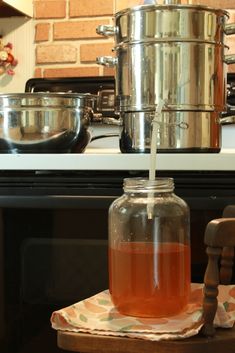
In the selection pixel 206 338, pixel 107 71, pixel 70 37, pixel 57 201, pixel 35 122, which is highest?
pixel 70 37

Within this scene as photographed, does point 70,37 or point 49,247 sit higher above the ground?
point 70,37

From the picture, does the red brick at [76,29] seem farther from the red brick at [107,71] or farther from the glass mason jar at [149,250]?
the glass mason jar at [149,250]

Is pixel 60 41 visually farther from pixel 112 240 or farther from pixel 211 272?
pixel 211 272

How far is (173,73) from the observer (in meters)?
0.96

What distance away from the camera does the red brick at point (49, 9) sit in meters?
1.76

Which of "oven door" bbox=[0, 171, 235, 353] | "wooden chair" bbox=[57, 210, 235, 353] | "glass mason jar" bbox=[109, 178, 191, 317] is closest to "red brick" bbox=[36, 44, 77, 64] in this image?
"oven door" bbox=[0, 171, 235, 353]

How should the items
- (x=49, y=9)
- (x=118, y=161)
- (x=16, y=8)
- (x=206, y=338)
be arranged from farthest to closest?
(x=49, y=9), (x=16, y=8), (x=118, y=161), (x=206, y=338)

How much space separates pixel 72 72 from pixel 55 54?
8 cm

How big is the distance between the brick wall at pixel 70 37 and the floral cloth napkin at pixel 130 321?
3.56ft

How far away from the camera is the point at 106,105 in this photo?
5.26 ft

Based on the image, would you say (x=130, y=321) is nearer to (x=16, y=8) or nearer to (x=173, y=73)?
(x=173, y=73)

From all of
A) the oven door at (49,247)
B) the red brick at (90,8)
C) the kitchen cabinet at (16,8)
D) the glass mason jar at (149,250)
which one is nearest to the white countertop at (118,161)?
the oven door at (49,247)

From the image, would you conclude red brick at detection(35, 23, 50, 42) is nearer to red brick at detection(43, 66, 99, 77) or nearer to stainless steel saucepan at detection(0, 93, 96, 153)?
red brick at detection(43, 66, 99, 77)

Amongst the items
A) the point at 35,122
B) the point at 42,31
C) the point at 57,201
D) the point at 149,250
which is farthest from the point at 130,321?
the point at 42,31
